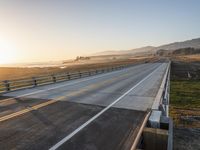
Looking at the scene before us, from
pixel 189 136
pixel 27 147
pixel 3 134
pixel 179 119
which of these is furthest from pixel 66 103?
pixel 179 119

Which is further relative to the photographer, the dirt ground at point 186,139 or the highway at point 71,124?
the dirt ground at point 186,139

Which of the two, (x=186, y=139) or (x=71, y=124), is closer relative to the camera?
(x=71, y=124)

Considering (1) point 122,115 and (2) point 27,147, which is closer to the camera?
(2) point 27,147

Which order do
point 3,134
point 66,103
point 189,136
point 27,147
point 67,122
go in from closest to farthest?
point 27,147, point 3,134, point 67,122, point 189,136, point 66,103

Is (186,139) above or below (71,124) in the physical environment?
below

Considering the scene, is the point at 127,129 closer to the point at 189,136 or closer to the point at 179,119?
the point at 189,136

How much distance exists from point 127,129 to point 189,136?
3.43 metres

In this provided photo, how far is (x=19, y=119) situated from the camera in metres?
8.24

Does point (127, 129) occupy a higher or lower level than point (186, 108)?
higher

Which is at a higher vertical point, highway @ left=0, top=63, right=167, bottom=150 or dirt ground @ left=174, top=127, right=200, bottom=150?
highway @ left=0, top=63, right=167, bottom=150

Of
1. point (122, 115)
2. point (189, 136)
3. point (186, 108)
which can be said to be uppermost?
point (122, 115)

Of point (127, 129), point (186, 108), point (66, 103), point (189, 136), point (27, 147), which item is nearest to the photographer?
point (27, 147)

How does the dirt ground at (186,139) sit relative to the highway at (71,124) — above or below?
below

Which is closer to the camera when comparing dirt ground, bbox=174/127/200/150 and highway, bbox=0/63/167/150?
highway, bbox=0/63/167/150
